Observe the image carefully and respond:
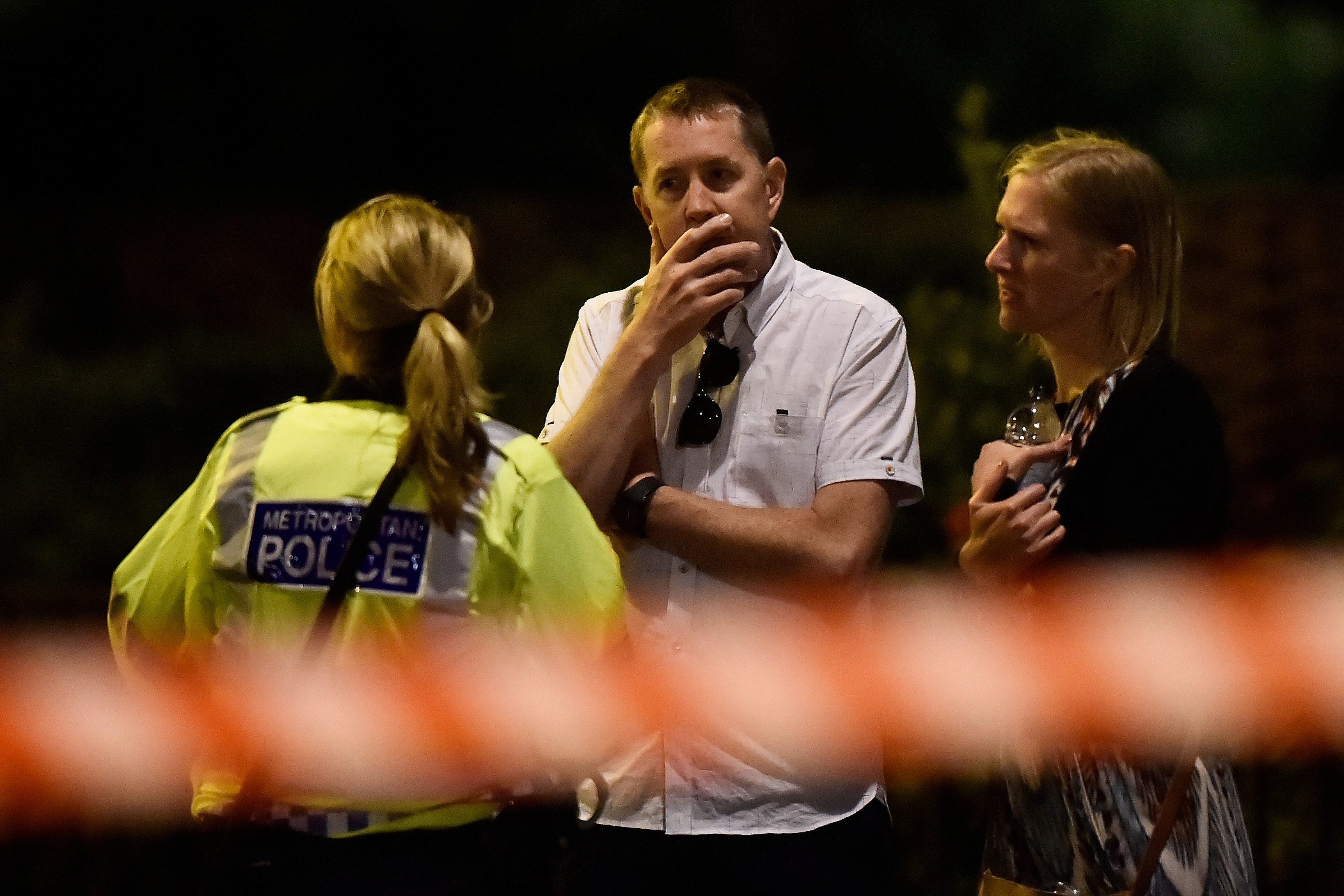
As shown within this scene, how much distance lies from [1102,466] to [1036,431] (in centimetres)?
25

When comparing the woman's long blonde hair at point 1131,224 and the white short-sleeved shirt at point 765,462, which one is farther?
the woman's long blonde hair at point 1131,224

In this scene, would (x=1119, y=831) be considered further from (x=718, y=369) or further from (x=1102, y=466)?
(x=718, y=369)

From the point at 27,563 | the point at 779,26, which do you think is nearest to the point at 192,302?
the point at 27,563

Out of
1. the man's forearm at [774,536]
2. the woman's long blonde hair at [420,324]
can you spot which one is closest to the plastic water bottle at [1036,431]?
the man's forearm at [774,536]

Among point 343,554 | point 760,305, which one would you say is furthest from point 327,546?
point 760,305

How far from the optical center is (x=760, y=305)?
3025mm

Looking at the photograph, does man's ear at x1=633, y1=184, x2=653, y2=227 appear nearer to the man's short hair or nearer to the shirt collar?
the man's short hair

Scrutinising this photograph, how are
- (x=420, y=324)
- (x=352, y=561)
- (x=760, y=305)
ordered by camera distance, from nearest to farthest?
1. (x=352, y=561)
2. (x=420, y=324)
3. (x=760, y=305)

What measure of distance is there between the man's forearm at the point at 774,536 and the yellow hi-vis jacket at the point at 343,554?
1.15ft

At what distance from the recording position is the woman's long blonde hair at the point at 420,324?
2381 mm

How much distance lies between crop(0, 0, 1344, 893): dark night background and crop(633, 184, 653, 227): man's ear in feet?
4.34

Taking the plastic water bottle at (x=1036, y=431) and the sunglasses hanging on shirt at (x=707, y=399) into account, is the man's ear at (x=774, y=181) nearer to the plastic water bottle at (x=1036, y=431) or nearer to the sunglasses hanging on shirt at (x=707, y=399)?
the sunglasses hanging on shirt at (x=707, y=399)

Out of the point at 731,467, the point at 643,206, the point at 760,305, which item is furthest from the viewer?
the point at 643,206

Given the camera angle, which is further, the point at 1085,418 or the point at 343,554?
the point at 1085,418
